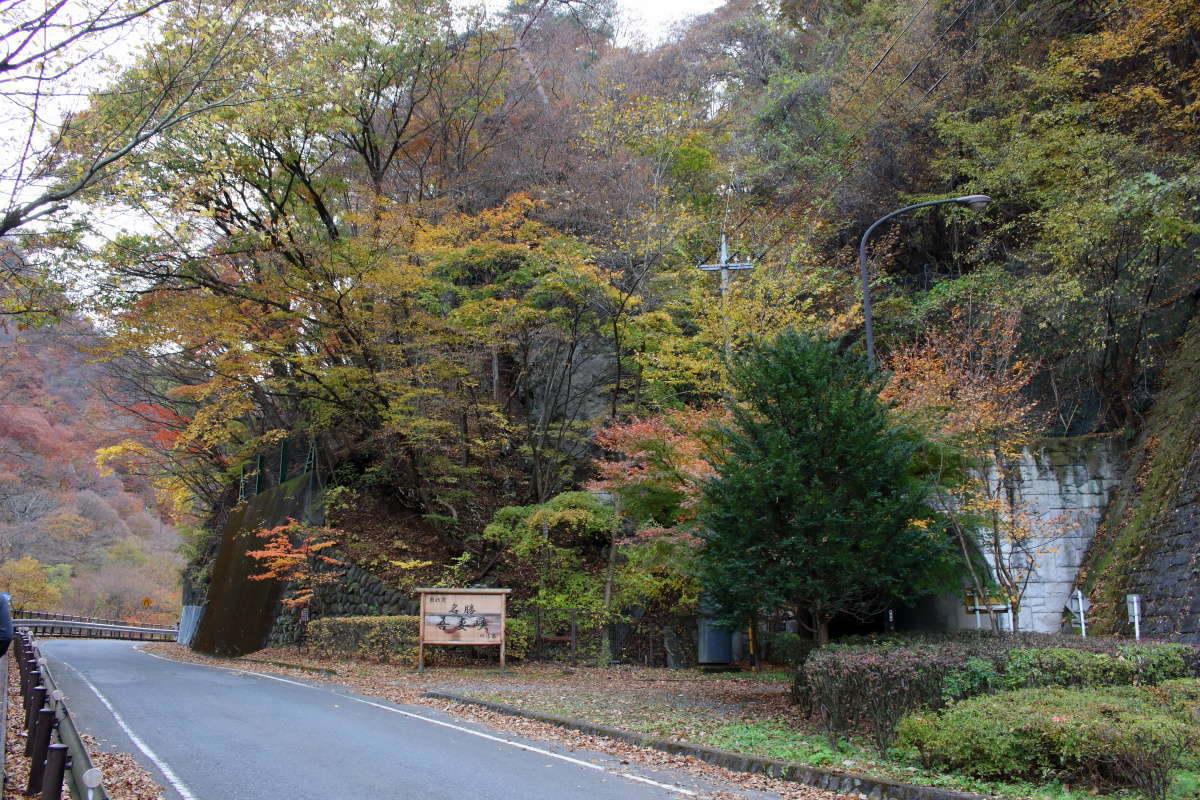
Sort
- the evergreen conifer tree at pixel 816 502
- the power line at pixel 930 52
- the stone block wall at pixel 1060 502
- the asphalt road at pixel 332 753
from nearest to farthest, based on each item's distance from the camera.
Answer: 1. the asphalt road at pixel 332 753
2. the evergreen conifer tree at pixel 816 502
3. the stone block wall at pixel 1060 502
4. the power line at pixel 930 52

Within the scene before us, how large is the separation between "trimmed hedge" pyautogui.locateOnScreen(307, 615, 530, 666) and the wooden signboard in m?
0.82

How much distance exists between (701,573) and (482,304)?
1276 cm

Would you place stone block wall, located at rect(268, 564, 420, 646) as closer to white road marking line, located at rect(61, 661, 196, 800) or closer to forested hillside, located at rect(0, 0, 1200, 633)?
forested hillside, located at rect(0, 0, 1200, 633)

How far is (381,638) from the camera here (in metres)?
19.8

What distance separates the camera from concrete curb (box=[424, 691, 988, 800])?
21.2ft

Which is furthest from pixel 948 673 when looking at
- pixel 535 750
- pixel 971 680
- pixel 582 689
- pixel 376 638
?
pixel 376 638

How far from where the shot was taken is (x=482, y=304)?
22156 millimetres

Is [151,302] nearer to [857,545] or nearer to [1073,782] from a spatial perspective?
[857,545]

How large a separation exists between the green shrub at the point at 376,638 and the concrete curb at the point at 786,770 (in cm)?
947

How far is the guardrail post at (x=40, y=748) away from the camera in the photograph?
6.34 metres

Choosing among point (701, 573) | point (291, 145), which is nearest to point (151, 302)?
point (291, 145)

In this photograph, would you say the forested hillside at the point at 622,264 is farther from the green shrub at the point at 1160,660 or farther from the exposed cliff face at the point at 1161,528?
the green shrub at the point at 1160,660

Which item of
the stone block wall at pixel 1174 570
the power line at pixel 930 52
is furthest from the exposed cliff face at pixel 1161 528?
the power line at pixel 930 52

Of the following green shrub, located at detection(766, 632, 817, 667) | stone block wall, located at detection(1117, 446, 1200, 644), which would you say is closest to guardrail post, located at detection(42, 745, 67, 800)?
green shrub, located at detection(766, 632, 817, 667)
